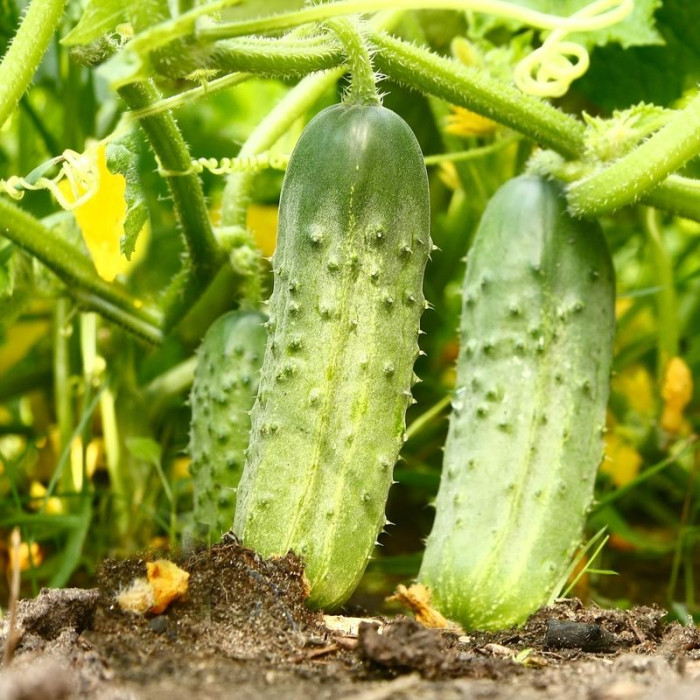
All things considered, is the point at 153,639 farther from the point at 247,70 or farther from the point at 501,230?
the point at 501,230

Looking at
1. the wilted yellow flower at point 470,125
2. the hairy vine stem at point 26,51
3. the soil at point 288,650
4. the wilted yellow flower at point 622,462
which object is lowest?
the wilted yellow flower at point 622,462

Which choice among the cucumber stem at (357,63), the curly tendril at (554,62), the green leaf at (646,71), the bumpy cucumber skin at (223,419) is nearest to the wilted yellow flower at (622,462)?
the green leaf at (646,71)

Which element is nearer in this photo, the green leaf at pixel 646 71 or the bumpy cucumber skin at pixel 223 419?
the bumpy cucumber skin at pixel 223 419

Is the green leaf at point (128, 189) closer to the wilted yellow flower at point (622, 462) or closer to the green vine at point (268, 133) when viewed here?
the green vine at point (268, 133)

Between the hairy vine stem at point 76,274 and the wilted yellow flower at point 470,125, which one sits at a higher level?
the wilted yellow flower at point 470,125

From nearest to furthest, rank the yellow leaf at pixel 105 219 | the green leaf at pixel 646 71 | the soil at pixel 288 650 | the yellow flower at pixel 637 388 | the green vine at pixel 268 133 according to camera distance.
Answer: the soil at pixel 288 650 → the yellow leaf at pixel 105 219 → the green vine at pixel 268 133 → the green leaf at pixel 646 71 → the yellow flower at pixel 637 388

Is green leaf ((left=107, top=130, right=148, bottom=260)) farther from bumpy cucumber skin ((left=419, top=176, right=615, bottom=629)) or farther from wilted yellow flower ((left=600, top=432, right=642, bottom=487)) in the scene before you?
wilted yellow flower ((left=600, top=432, right=642, bottom=487))

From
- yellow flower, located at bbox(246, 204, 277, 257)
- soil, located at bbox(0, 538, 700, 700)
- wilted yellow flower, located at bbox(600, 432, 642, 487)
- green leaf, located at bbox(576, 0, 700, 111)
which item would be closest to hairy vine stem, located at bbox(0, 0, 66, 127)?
soil, located at bbox(0, 538, 700, 700)

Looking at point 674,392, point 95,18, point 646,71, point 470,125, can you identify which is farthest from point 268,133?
point 674,392
